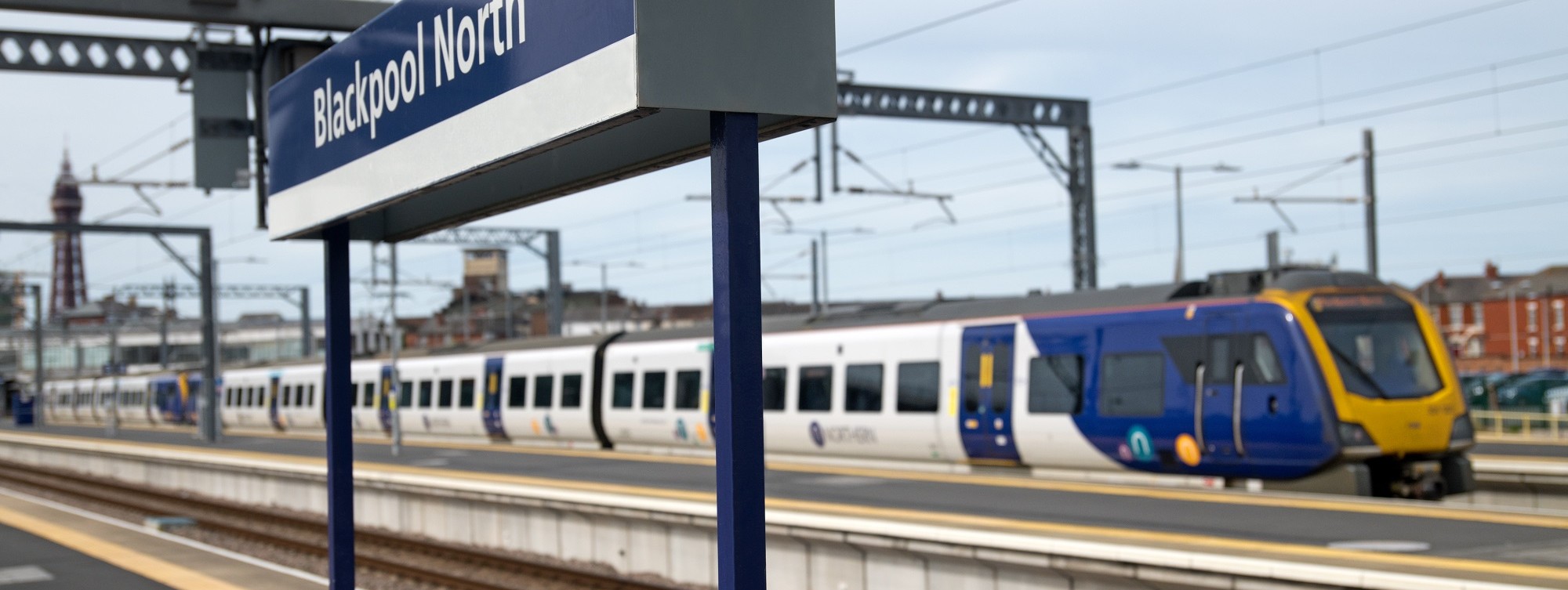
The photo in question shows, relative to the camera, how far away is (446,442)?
102 ft

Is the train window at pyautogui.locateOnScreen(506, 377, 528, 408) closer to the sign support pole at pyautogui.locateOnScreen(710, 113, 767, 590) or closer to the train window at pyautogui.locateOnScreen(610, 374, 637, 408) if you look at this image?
the train window at pyautogui.locateOnScreen(610, 374, 637, 408)

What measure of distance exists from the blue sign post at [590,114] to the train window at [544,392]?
67.2ft

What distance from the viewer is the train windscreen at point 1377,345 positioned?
14484mm

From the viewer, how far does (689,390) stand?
22.8 m

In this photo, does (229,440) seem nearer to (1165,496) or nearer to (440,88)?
(1165,496)

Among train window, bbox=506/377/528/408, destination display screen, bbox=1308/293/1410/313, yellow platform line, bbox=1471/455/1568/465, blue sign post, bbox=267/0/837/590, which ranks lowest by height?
yellow platform line, bbox=1471/455/1568/465

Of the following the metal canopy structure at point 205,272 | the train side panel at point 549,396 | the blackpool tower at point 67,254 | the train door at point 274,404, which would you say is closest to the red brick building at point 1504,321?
the train door at point 274,404

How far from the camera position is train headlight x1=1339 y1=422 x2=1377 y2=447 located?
1406cm

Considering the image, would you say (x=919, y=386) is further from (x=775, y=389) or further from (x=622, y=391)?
(x=622, y=391)

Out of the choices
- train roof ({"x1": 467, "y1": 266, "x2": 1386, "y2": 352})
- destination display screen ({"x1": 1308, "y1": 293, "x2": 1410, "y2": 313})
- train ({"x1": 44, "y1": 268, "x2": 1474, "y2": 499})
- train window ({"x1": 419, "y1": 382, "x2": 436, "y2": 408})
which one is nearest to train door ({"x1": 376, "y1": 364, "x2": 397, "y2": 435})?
train window ({"x1": 419, "y1": 382, "x2": 436, "y2": 408})

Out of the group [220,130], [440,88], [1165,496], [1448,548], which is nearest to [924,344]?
[1165,496]

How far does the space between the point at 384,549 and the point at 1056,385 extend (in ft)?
28.0

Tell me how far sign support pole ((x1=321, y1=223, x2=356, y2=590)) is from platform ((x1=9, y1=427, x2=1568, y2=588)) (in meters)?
5.68

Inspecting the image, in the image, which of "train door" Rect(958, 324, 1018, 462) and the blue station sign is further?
"train door" Rect(958, 324, 1018, 462)
